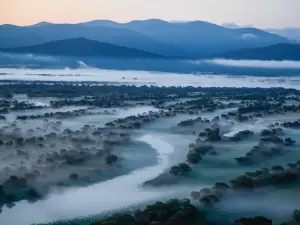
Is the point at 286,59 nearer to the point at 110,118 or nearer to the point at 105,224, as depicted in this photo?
the point at 110,118

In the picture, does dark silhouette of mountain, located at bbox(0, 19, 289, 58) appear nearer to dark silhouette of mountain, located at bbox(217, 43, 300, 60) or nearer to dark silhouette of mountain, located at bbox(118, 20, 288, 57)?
dark silhouette of mountain, located at bbox(118, 20, 288, 57)

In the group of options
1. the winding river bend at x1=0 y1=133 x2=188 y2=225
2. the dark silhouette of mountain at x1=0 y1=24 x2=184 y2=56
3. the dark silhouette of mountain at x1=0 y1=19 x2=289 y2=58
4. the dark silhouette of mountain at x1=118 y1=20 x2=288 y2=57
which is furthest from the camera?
the dark silhouette of mountain at x1=118 y1=20 x2=288 y2=57

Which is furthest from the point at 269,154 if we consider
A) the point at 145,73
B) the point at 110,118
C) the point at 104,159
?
the point at 145,73

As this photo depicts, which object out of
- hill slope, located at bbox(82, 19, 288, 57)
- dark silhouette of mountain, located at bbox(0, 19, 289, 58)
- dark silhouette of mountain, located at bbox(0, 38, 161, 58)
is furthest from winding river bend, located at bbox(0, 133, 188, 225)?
hill slope, located at bbox(82, 19, 288, 57)

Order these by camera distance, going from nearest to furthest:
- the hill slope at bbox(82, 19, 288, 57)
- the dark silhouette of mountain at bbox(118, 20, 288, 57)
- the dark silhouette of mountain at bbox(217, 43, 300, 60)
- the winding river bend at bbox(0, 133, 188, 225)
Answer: the winding river bend at bbox(0, 133, 188, 225)
the dark silhouette of mountain at bbox(217, 43, 300, 60)
the dark silhouette of mountain at bbox(118, 20, 288, 57)
the hill slope at bbox(82, 19, 288, 57)

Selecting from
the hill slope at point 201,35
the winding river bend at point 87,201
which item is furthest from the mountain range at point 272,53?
the winding river bend at point 87,201

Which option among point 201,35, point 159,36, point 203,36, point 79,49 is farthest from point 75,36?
point 201,35

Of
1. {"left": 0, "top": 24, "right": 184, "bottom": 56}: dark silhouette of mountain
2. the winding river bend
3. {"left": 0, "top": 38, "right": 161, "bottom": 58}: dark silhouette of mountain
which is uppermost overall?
{"left": 0, "top": 24, "right": 184, "bottom": 56}: dark silhouette of mountain
